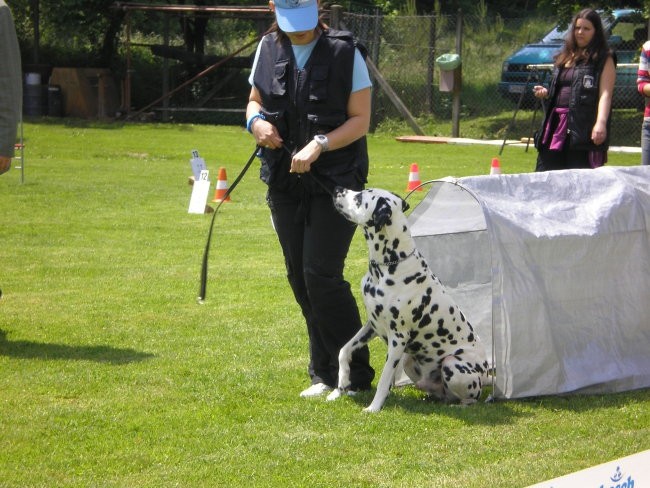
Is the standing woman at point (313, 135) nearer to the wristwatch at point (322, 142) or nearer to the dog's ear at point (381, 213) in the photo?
the wristwatch at point (322, 142)

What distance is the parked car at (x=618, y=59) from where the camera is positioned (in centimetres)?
2120

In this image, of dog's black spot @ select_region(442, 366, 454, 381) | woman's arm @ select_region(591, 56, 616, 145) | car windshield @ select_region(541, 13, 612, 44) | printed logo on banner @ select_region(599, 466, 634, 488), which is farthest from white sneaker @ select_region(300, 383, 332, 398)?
car windshield @ select_region(541, 13, 612, 44)

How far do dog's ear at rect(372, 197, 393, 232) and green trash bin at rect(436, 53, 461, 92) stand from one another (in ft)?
56.2

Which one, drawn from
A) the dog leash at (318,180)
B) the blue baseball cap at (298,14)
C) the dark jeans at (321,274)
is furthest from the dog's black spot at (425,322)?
the blue baseball cap at (298,14)

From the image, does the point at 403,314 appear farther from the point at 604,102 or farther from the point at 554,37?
the point at 554,37

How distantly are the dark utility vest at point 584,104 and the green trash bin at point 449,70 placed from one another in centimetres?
1442

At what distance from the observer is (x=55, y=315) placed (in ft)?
25.2

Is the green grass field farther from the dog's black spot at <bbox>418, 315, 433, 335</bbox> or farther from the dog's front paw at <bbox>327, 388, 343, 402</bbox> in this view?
the dog's black spot at <bbox>418, 315, 433, 335</bbox>

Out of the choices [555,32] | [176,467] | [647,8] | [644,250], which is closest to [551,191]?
[644,250]

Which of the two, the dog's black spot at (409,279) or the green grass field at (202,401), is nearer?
the green grass field at (202,401)

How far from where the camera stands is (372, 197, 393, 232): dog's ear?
5328mm

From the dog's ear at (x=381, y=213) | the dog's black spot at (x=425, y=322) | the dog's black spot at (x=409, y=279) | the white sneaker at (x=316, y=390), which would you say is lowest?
the white sneaker at (x=316, y=390)

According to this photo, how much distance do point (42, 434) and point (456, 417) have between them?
6.83 feet

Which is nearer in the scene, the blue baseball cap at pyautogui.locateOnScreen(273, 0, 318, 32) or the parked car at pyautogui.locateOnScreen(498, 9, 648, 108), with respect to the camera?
the blue baseball cap at pyautogui.locateOnScreen(273, 0, 318, 32)
